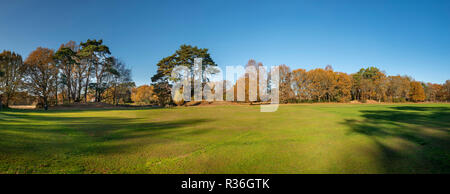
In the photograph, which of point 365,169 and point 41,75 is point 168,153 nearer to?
point 365,169

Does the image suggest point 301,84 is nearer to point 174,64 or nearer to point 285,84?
point 285,84

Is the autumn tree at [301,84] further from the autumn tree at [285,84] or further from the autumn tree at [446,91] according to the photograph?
the autumn tree at [446,91]

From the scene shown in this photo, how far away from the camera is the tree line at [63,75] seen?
36094mm

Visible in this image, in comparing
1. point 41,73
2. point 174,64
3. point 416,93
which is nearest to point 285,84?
point 174,64

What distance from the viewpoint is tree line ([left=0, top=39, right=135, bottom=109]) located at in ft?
118

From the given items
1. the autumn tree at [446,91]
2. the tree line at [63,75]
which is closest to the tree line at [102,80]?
the tree line at [63,75]

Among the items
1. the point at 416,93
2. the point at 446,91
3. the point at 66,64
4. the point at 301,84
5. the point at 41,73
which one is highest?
the point at 66,64

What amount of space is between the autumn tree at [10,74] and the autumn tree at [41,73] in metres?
1.13

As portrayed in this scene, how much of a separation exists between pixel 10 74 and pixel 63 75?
26.2ft

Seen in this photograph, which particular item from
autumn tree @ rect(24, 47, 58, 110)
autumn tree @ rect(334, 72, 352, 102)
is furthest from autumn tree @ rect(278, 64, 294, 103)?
autumn tree @ rect(24, 47, 58, 110)

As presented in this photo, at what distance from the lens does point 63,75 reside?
4250cm

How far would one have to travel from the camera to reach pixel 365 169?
3666 mm
